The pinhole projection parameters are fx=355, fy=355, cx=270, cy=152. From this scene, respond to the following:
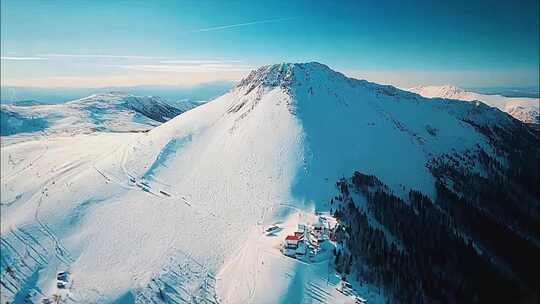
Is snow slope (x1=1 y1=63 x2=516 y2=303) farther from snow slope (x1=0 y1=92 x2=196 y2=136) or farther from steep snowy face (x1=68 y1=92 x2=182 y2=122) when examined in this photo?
steep snowy face (x1=68 y1=92 x2=182 y2=122)

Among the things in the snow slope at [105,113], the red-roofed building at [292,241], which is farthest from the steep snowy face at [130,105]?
the red-roofed building at [292,241]

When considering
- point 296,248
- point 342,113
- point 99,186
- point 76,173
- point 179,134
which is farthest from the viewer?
point 342,113

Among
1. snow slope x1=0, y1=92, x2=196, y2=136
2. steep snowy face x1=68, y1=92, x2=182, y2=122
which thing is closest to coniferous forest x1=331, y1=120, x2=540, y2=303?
snow slope x1=0, y1=92, x2=196, y2=136

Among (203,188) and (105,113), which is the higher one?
(203,188)

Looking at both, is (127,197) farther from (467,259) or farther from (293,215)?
(467,259)

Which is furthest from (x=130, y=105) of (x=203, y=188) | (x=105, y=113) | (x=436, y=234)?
(x=436, y=234)

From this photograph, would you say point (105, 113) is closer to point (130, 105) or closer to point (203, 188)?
point (130, 105)

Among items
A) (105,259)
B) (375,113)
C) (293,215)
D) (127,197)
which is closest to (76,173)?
(127,197)

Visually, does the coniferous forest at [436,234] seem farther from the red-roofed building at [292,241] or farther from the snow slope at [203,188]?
the red-roofed building at [292,241]
